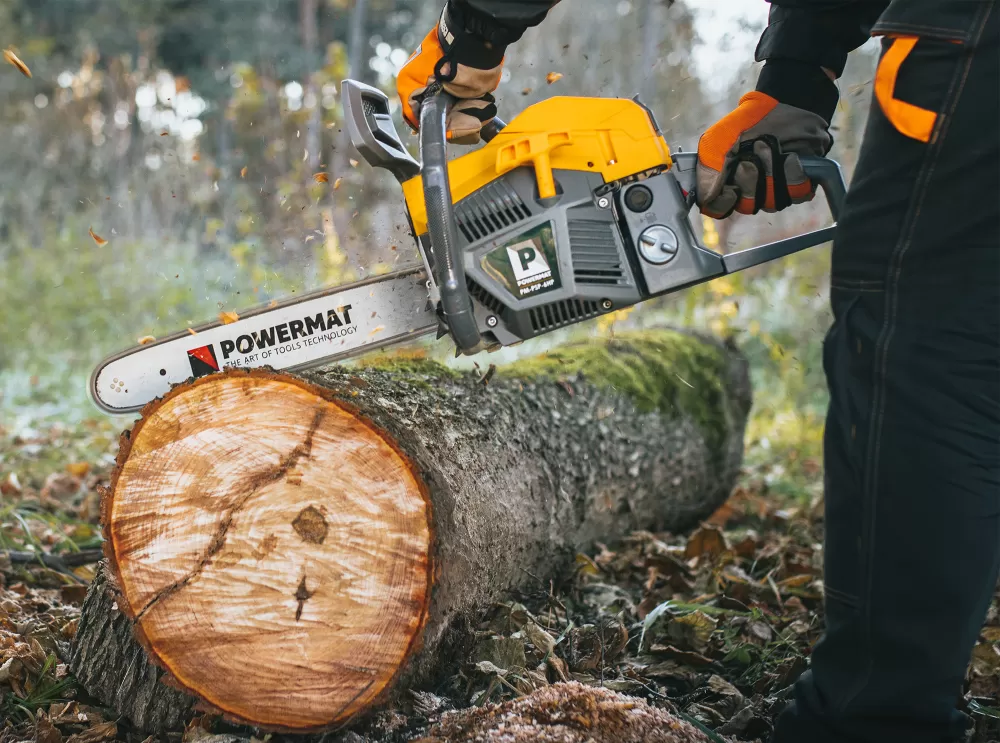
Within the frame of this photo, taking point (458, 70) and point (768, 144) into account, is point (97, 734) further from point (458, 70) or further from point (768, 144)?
point (768, 144)

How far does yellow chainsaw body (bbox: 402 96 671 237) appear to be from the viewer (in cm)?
194

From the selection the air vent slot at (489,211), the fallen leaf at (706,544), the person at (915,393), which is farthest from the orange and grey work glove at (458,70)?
the fallen leaf at (706,544)

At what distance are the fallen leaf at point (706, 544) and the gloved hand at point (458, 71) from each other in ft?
5.62

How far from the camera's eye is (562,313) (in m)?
2.04

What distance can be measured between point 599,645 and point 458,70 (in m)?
1.45

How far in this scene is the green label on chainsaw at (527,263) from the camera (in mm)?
1969

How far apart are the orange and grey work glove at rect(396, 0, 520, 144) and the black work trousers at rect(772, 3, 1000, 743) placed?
88 cm

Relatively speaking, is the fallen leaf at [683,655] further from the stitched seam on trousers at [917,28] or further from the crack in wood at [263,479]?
the stitched seam on trousers at [917,28]

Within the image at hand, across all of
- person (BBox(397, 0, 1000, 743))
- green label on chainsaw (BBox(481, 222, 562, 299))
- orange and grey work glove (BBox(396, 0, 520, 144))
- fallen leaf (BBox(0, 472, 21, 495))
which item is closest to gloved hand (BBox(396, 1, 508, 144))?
orange and grey work glove (BBox(396, 0, 520, 144))

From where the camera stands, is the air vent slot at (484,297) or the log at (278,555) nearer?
the log at (278,555)

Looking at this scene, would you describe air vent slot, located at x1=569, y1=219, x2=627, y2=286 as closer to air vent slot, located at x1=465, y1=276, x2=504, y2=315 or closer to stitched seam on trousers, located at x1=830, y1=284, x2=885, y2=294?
air vent slot, located at x1=465, y1=276, x2=504, y2=315

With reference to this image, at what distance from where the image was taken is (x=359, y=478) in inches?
64.3

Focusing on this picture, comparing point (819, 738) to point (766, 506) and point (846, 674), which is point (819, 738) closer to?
point (846, 674)

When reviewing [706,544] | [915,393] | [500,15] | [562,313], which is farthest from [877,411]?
[706,544]
